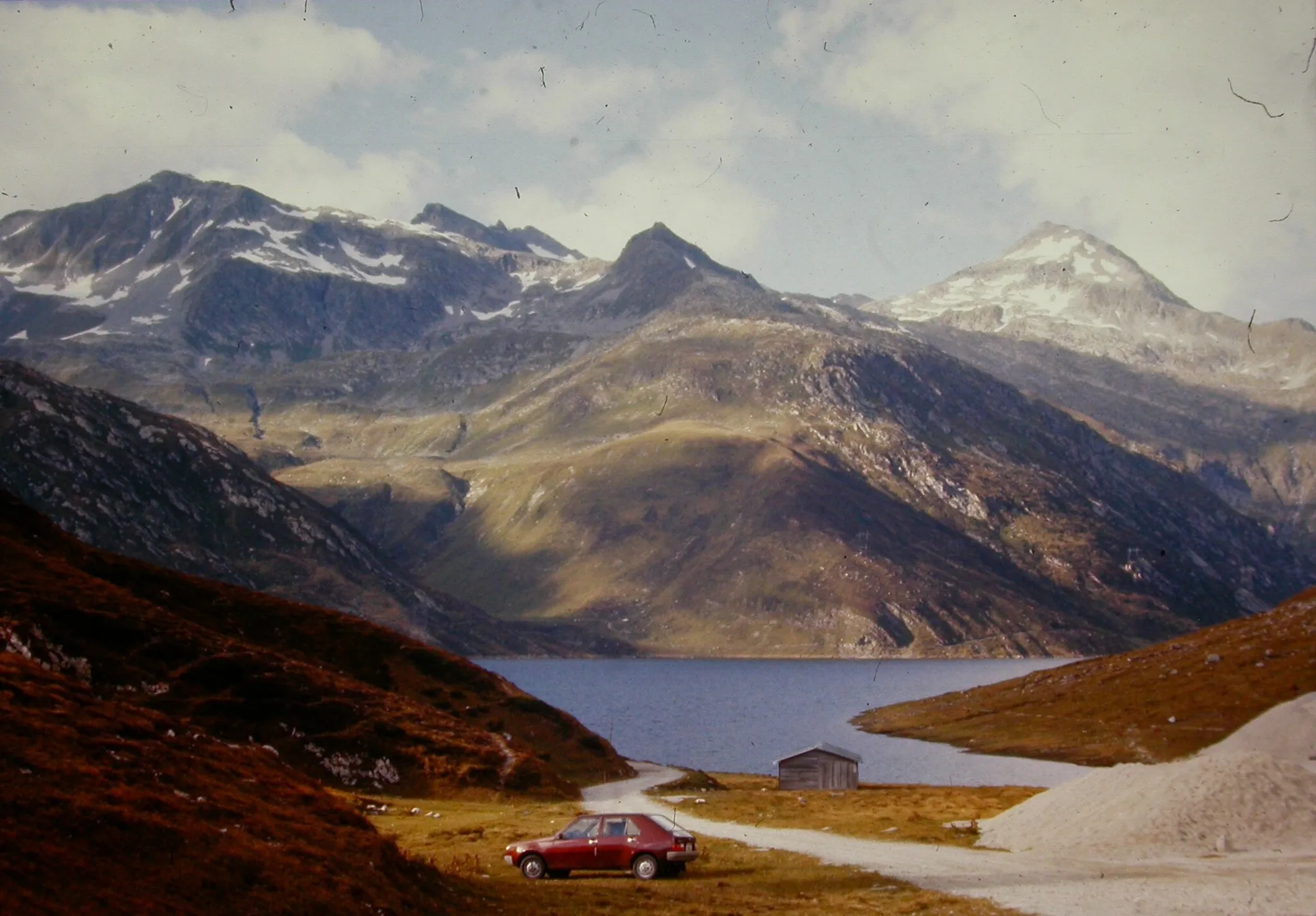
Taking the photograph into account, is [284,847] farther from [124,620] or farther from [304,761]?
[124,620]

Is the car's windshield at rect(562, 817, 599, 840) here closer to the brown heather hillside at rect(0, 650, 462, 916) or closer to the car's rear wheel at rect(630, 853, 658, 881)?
the car's rear wheel at rect(630, 853, 658, 881)

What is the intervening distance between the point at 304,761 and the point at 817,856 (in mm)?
33922

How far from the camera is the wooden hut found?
97.1 meters

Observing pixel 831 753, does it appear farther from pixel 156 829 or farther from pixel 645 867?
pixel 156 829

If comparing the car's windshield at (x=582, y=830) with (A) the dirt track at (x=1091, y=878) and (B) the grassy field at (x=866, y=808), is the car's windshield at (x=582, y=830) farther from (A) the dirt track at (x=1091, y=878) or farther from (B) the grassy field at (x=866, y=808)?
→ (B) the grassy field at (x=866, y=808)

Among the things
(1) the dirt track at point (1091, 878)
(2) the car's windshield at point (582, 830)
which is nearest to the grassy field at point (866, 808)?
(1) the dirt track at point (1091, 878)

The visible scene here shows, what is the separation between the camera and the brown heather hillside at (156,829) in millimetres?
23719

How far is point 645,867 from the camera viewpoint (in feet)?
136

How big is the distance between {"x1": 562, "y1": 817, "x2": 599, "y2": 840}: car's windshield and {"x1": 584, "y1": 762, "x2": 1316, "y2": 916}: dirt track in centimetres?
917

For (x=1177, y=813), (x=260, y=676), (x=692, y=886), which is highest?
(x=260, y=676)

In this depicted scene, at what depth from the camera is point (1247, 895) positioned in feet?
120

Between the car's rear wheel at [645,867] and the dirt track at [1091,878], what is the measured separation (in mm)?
7412

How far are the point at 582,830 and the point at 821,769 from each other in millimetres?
58578

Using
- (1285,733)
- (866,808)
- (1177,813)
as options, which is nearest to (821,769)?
(866,808)
